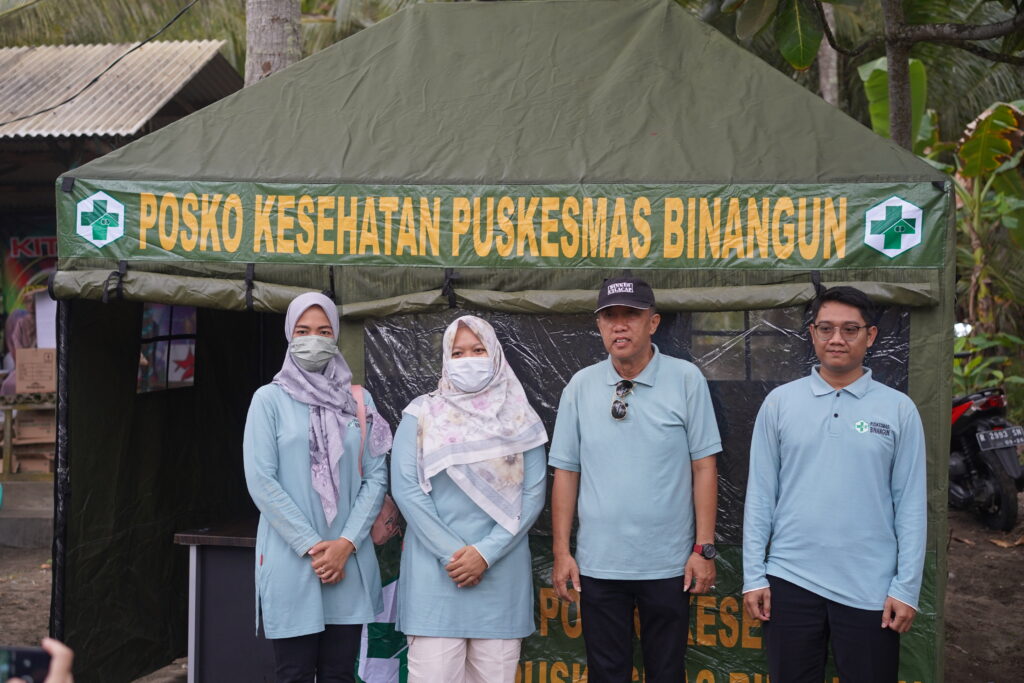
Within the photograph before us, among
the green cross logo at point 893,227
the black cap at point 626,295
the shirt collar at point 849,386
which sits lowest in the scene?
the shirt collar at point 849,386

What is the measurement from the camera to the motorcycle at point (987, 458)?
295 inches

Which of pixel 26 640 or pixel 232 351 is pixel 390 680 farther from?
pixel 26 640

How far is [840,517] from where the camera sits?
10.7 feet

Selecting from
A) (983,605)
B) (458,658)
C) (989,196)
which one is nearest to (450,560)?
(458,658)

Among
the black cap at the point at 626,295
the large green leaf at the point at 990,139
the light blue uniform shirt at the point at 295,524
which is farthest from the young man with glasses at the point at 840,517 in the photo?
the large green leaf at the point at 990,139

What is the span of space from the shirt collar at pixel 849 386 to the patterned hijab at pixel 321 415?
1.58 metres

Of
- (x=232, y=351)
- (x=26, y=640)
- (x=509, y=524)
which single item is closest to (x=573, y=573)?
(x=509, y=524)

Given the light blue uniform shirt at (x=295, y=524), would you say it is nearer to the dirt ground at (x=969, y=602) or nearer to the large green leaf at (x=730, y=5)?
the dirt ground at (x=969, y=602)

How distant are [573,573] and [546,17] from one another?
257cm

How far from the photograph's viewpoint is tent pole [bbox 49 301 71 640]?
14.2ft

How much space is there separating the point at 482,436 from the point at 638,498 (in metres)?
0.56

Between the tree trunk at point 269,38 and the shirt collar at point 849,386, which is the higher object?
the tree trunk at point 269,38

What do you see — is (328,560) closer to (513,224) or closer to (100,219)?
(513,224)

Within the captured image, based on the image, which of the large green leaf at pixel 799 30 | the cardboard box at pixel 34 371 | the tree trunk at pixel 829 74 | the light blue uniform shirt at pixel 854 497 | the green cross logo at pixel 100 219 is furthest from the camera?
the tree trunk at pixel 829 74
